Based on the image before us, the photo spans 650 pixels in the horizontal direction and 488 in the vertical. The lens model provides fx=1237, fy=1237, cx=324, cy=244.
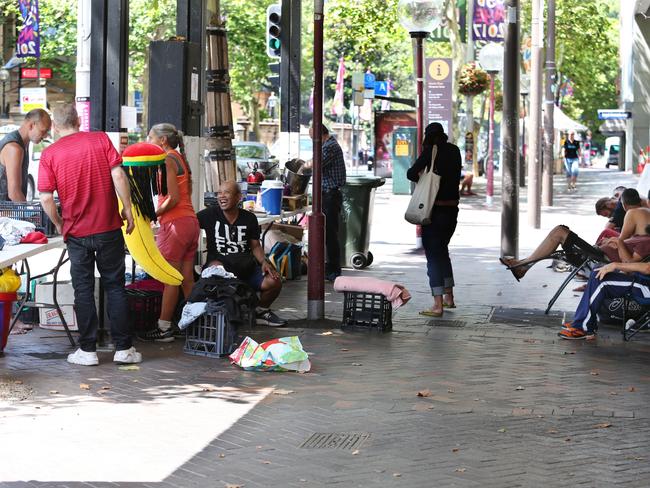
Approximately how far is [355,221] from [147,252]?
6717mm

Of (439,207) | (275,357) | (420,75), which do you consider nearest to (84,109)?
(439,207)

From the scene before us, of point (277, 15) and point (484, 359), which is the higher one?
point (277, 15)

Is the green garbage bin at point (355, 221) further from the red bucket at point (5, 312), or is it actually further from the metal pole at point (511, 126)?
the red bucket at point (5, 312)

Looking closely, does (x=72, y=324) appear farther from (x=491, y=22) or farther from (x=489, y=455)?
(x=491, y=22)

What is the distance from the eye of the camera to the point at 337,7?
122 ft

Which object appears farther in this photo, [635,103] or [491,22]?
[635,103]

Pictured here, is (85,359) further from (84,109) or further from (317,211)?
(84,109)

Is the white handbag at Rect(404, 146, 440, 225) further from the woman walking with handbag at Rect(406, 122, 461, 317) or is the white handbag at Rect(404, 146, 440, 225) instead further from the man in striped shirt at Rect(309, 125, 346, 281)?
the man in striped shirt at Rect(309, 125, 346, 281)

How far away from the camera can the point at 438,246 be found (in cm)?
1198

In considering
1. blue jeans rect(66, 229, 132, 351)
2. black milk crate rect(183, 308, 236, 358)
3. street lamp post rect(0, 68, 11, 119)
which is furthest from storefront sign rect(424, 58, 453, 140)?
street lamp post rect(0, 68, 11, 119)

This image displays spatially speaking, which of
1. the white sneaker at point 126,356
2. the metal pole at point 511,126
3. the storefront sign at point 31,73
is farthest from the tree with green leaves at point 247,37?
the white sneaker at point 126,356

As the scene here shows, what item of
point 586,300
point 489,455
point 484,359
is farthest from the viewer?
point 586,300

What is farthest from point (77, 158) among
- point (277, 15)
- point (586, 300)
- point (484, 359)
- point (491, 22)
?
point (491, 22)

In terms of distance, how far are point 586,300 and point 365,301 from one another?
193cm
